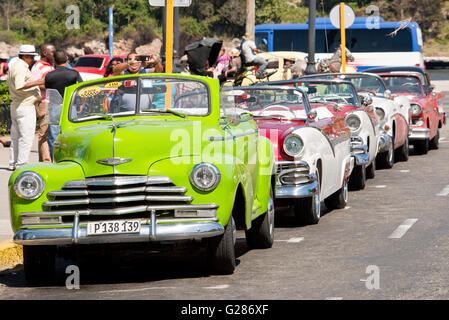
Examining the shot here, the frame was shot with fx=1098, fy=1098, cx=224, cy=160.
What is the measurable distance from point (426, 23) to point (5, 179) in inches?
3150

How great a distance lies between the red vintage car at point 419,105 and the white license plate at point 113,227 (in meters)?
12.8

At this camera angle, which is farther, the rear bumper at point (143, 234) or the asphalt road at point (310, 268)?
the rear bumper at point (143, 234)

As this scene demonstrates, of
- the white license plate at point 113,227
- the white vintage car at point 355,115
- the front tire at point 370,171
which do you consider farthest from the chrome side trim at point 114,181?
the front tire at point 370,171

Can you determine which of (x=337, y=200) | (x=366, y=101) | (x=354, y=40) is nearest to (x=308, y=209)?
(x=337, y=200)

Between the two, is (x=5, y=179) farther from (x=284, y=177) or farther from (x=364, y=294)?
(x=364, y=294)

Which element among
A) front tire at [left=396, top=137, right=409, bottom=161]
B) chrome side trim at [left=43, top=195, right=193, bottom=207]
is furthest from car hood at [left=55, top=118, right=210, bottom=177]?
front tire at [left=396, top=137, right=409, bottom=161]

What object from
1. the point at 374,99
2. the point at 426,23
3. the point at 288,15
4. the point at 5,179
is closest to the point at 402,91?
the point at 374,99

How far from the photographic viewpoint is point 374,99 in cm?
1825

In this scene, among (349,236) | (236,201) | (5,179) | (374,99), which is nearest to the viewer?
(236,201)

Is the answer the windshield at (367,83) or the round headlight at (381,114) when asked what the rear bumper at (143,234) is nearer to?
the round headlight at (381,114)

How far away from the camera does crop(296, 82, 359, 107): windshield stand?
52.6 ft

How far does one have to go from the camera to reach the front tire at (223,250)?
870 cm

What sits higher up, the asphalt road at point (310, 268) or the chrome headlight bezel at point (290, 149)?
the chrome headlight bezel at point (290, 149)

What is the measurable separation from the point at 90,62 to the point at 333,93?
31.2 metres
